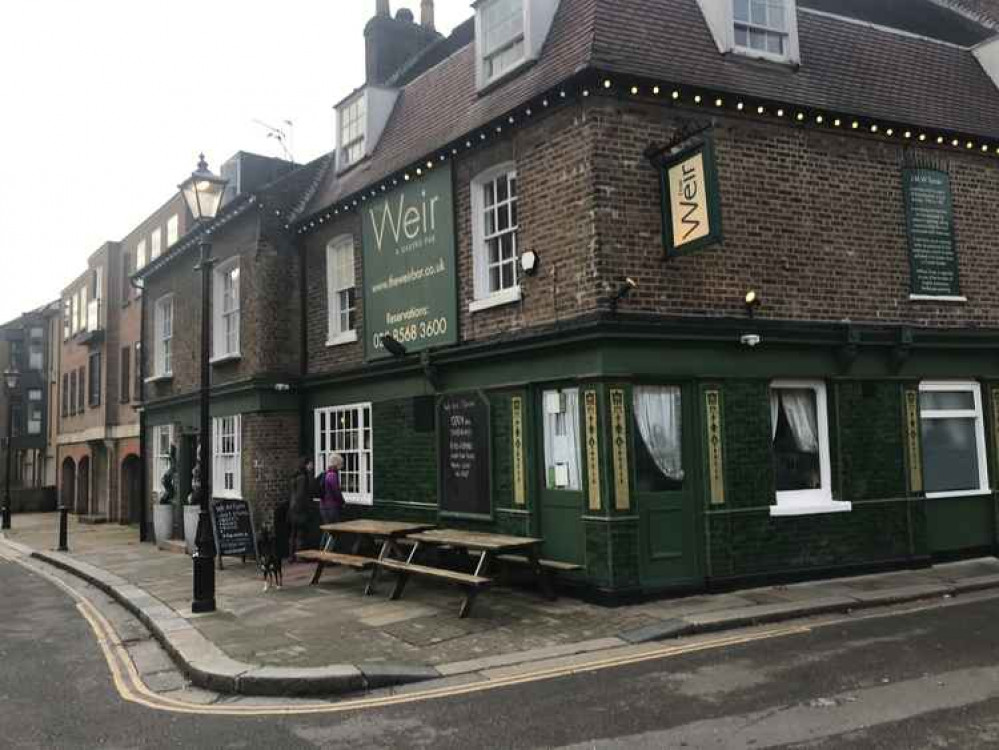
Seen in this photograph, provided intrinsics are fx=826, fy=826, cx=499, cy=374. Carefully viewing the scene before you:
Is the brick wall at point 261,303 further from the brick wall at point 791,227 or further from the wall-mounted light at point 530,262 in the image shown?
the brick wall at point 791,227

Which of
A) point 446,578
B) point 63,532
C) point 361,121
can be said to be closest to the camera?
point 446,578

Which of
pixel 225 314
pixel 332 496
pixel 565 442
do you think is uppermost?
pixel 225 314

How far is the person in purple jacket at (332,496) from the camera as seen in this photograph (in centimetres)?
1361

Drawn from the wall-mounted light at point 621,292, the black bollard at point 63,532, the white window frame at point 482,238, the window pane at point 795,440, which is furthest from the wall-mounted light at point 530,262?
the black bollard at point 63,532

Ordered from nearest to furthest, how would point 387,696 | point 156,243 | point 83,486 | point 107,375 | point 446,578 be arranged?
point 387,696, point 446,578, point 156,243, point 107,375, point 83,486

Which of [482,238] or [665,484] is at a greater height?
[482,238]

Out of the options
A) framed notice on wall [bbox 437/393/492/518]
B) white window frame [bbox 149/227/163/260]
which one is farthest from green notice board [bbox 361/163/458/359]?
white window frame [bbox 149/227/163/260]

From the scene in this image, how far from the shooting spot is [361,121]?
50.5 ft

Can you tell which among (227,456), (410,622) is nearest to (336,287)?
(227,456)

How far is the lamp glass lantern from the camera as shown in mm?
10555

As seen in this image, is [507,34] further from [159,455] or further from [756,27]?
[159,455]

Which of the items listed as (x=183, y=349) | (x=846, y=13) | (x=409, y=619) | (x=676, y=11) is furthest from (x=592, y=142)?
(x=183, y=349)

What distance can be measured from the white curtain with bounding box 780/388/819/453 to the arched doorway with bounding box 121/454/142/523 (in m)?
23.9

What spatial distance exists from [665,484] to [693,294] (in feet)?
7.78
